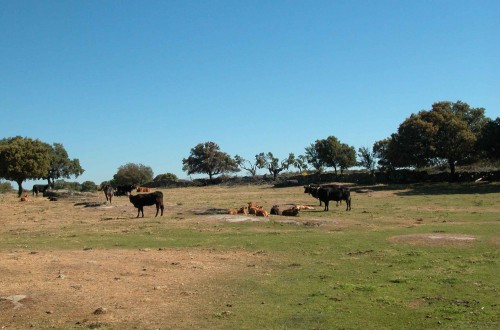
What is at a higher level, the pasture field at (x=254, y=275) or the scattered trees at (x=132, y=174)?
the scattered trees at (x=132, y=174)

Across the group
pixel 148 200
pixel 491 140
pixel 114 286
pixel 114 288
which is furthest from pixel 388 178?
pixel 114 288

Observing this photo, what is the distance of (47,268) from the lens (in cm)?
1357

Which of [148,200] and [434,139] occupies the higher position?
[434,139]

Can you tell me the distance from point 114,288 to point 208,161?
90.3m

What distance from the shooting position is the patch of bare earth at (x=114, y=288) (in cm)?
914

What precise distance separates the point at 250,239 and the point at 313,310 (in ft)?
34.1

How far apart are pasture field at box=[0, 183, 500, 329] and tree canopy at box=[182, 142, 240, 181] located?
7729 cm

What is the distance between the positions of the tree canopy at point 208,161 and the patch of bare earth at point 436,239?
83.8 metres

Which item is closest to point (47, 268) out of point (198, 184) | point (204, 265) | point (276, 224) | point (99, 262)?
point (99, 262)

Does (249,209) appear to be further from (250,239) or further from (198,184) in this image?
(198,184)

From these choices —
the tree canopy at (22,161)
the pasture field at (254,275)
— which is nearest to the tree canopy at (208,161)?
the tree canopy at (22,161)

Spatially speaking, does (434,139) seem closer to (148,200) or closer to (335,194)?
(335,194)

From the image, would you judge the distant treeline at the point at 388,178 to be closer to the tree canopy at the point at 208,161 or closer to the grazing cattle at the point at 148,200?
the tree canopy at the point at 208,161

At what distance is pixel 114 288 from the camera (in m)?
11.5
